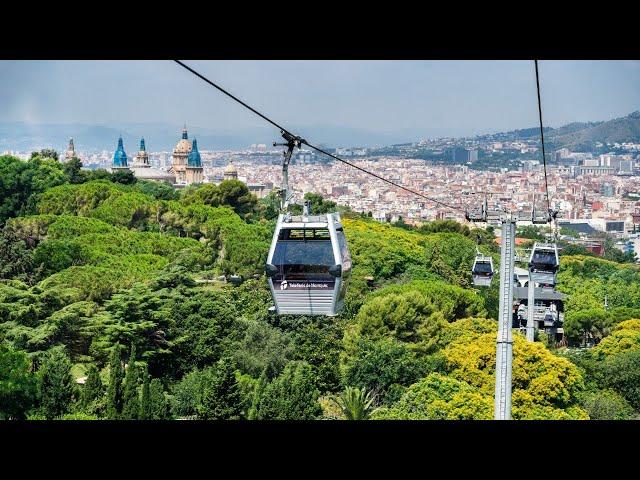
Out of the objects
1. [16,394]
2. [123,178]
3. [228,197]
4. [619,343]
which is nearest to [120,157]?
[123,178]

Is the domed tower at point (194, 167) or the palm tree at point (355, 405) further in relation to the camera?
the domed tower at point (194, 167)

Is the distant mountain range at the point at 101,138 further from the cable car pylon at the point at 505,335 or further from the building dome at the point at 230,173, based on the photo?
the cable car pylon at the point at 505,335

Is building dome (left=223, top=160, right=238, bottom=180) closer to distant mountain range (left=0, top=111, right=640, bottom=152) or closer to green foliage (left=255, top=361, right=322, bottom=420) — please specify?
distant mountain range (left=0, top=111, right=640, bottom=152)

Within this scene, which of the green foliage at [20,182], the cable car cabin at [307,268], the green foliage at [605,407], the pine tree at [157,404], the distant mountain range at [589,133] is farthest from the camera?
the distant mountain range at [589,133]

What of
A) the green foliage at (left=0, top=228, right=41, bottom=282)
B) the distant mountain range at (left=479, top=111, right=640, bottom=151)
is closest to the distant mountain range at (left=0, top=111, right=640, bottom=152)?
the distant mountain range at (left=479, top=111, right=640, bottom=151)

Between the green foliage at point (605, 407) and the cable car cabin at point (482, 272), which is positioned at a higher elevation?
the cable car cabin at point (482, 272)

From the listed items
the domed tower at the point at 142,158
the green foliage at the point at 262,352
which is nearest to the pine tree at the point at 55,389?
the green foliage at the point at 262,352
